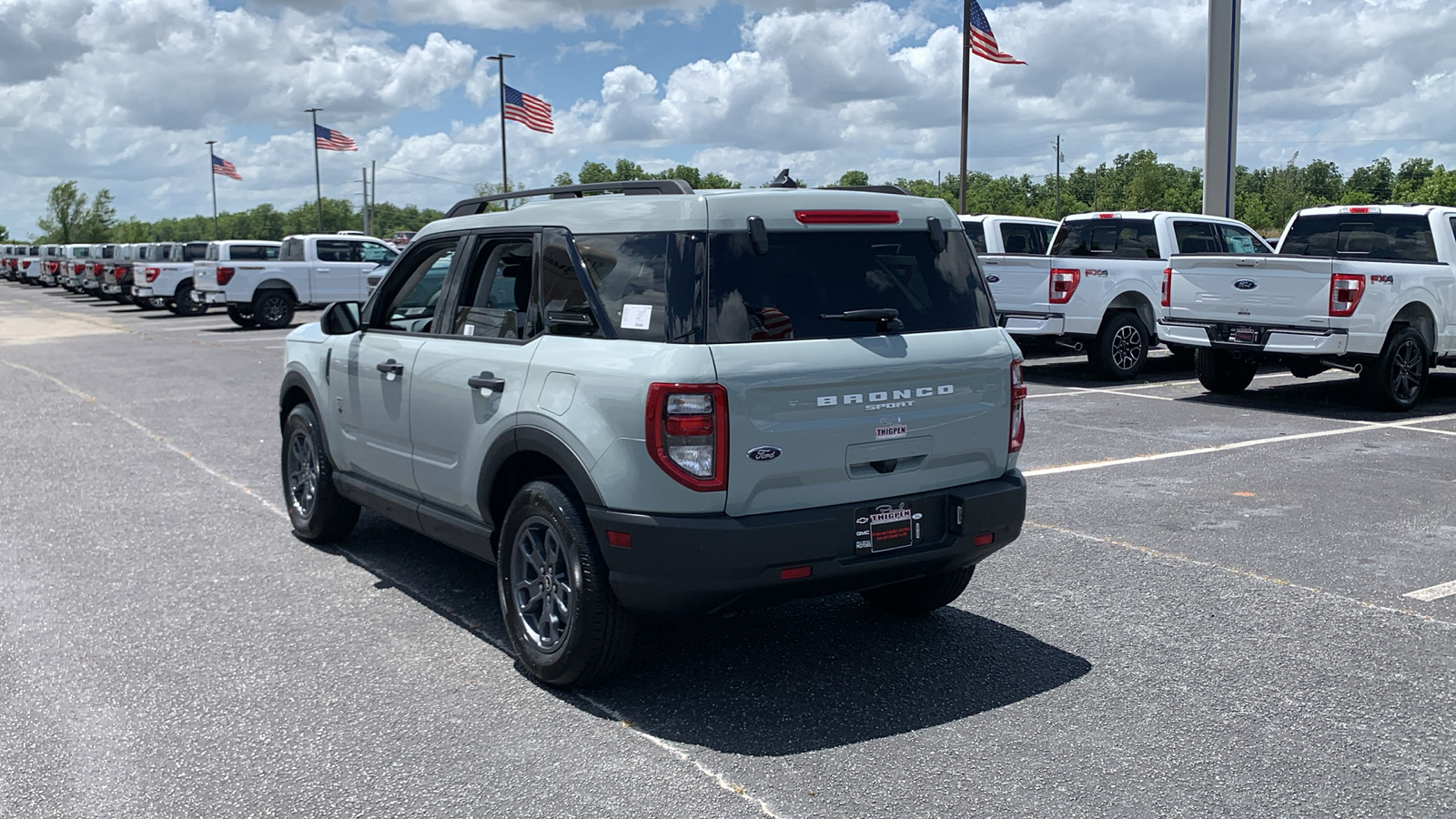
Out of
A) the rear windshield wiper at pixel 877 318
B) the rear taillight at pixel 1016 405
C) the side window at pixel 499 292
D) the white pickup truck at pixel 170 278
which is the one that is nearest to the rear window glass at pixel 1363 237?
the rear taillight at pixel 1016 405

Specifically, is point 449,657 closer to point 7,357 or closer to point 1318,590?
point 1318,590

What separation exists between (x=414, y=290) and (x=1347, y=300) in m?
9.34

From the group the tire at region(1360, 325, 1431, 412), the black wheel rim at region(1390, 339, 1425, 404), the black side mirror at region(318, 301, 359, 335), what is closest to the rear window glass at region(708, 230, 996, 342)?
the black side mirror at region(318, 301, 359, 335)

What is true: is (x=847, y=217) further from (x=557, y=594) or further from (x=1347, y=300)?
(x=1347, y=300)

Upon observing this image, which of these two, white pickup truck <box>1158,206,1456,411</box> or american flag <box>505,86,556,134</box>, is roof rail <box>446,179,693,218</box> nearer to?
white pickup truck <box>1158,206,1456,411</box>

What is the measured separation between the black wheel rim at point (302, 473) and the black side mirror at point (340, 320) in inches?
26.0

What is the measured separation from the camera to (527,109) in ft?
129

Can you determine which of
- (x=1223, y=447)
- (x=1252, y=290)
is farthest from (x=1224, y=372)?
(x=1223, y=447)

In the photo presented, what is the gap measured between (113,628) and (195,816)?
2.11 meters

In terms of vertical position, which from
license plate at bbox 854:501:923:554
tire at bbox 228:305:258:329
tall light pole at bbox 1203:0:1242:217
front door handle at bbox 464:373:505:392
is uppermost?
tall light pole at bbox 1203:0:1242:217

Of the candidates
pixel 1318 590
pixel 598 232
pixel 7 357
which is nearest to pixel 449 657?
pixel 598 232

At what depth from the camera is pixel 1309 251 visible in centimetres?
1320

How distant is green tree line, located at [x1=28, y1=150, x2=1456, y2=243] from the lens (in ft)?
299

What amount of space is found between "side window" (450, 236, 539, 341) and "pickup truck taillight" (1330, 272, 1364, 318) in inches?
366
